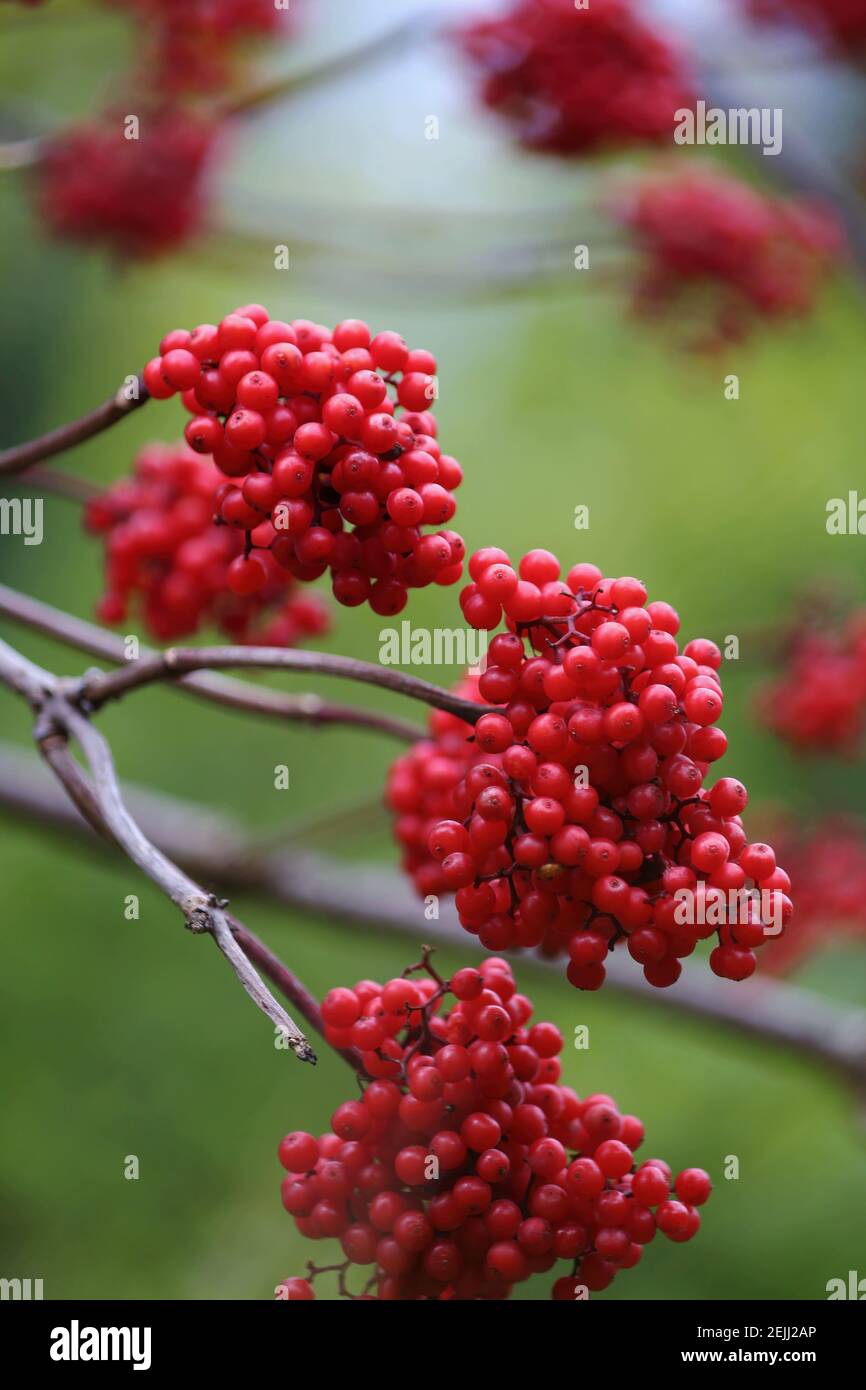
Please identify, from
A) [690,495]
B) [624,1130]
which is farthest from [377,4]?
Result: [624,1130]

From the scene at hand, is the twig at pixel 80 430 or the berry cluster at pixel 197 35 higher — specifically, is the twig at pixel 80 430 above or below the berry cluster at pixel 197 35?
below

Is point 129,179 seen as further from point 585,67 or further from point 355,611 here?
point 355,611

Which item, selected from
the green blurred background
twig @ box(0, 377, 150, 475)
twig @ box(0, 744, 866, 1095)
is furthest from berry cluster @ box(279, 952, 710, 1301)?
the green blurred background

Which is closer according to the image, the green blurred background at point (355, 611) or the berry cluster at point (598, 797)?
the berry cluster at point (598, 797)

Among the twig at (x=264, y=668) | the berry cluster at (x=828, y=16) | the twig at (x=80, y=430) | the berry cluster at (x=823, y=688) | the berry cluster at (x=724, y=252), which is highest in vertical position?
the berry cluster at (x=828, y=16)

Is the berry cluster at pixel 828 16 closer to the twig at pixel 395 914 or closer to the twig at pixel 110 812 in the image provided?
the twig at pixel 395 914

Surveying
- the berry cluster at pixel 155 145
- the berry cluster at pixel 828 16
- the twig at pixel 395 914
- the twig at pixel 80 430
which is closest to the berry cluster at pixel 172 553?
the twig at pixel 80 430
